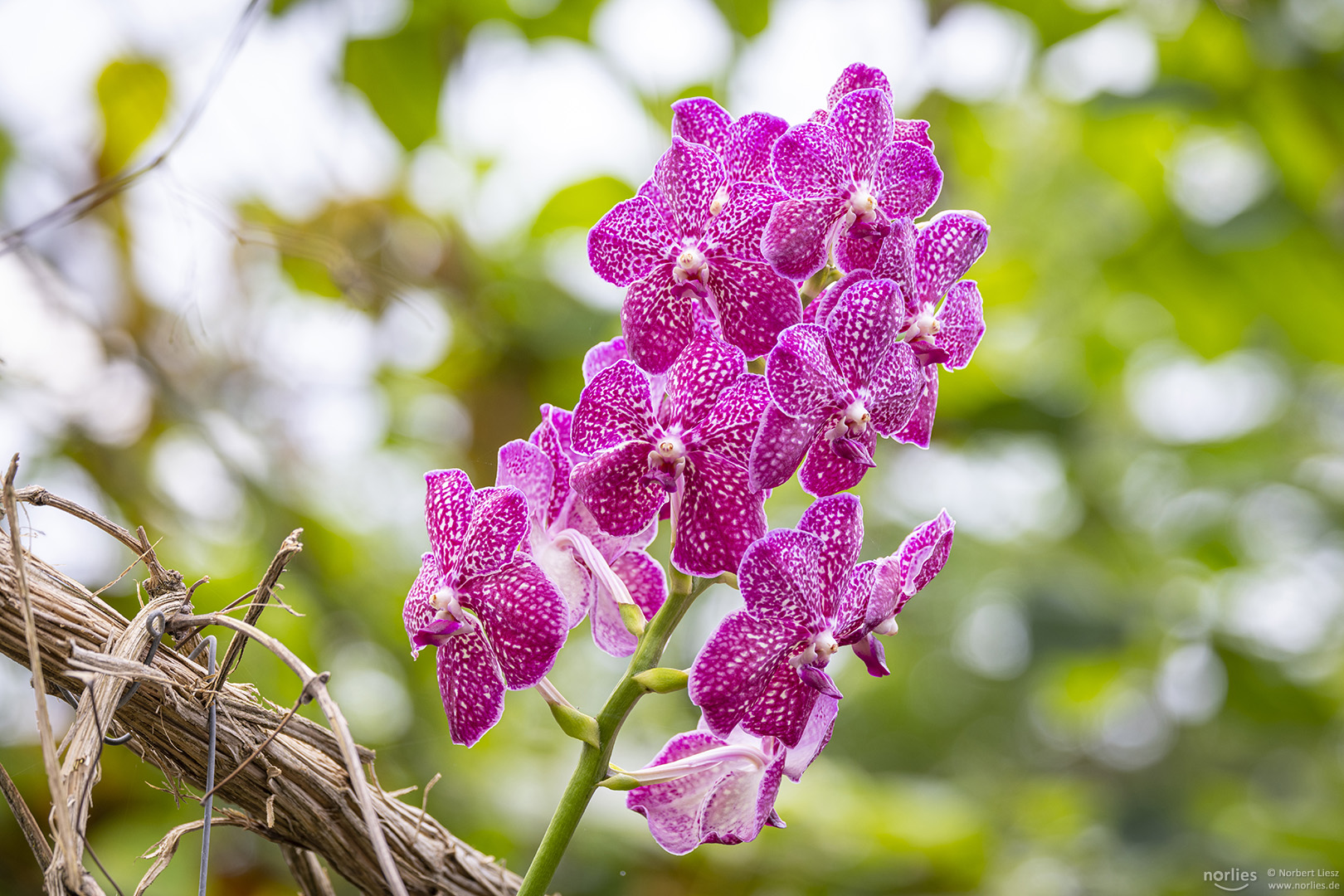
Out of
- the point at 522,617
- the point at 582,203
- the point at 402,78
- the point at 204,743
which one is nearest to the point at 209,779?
the point at 204,743

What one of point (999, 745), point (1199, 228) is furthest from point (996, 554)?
point (999, 745)

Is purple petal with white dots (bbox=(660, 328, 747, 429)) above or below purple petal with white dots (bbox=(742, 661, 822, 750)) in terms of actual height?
above

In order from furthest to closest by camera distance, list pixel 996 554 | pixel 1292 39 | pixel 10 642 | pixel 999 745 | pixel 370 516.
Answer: pixel 999 745, pixel 996 554, pixel 370 516, pixel 1292 39, pixel 10 642

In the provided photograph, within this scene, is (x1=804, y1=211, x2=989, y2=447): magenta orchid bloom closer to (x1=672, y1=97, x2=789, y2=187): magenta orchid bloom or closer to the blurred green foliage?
(x1=672, y1=97, x2=789, y2=187): magenta orchid bloom

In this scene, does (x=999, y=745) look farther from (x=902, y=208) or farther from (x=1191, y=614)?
(x=902, y=208)

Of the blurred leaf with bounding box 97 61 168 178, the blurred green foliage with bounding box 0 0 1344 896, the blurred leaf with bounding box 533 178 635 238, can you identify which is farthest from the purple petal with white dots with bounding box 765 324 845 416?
the blurred leaf with bounding box 97 61 168 178

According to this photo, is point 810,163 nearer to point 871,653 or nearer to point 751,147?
point 751,147
